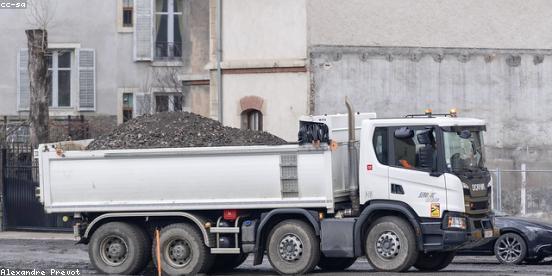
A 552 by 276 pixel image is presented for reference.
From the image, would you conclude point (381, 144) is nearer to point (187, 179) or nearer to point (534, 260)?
point (187, 179)

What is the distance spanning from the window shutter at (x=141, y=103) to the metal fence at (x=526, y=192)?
15353 millimetres

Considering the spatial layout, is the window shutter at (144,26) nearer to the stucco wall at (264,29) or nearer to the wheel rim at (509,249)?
the stucco wall at (264,29)

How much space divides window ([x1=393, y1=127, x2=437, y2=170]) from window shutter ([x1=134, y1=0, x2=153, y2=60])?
999 inches

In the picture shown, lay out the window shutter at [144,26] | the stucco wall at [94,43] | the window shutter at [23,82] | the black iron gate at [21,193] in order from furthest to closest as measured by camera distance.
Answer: the stucco wall at [94,43]
the window shutter at [23,82]
the window shutter at [144,26]
the black iron gate at [21,193]

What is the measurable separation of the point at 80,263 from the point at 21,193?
1029 centimetres

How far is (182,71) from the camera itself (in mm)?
41844

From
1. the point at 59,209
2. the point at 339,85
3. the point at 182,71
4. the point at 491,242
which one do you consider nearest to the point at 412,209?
the point at 491,242

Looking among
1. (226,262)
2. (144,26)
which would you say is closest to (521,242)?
(226,262)

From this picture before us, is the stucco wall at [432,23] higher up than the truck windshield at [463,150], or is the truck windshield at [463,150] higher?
the stucco wall at [432,23]

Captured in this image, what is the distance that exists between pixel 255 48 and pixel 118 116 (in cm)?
1113

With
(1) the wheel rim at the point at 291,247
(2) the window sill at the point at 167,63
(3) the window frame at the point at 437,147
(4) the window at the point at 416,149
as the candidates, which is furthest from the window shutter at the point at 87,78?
(4) the window at the point at 416,149

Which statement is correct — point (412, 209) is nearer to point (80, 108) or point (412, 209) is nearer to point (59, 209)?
point (59, 209)

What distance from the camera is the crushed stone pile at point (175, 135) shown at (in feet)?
64.2

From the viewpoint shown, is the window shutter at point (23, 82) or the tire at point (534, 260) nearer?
the tire at point (534, 260)
